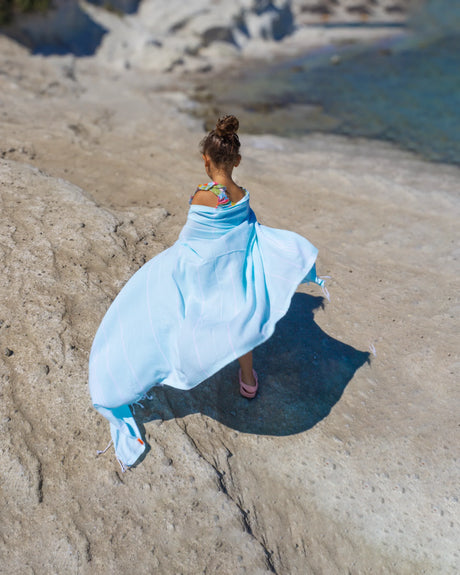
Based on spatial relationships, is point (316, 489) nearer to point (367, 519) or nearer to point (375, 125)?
point (367, 519)

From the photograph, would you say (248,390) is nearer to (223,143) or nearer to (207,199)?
(207,199)

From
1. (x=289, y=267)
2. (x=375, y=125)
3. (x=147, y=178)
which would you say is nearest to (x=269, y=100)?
(x=375, y=125)

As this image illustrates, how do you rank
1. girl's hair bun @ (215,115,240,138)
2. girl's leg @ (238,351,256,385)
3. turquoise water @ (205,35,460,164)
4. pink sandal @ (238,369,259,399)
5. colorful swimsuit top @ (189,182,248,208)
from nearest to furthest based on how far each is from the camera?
girl's hair bun @ (215,115,240,138)
colorful swimsuit top @ (189,182,248,208)
girl's leg @ (238,351,256,385)
pink sandal @ (238,369,259,399)
turquoise water @ (205,35,460,164)

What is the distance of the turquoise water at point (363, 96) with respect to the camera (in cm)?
955

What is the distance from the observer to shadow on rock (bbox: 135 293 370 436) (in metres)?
3.52

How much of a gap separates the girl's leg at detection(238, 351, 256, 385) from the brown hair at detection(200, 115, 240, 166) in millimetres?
1323

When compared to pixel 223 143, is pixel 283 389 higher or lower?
lower

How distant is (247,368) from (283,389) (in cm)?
48

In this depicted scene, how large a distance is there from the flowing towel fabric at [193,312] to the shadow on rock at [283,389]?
1.56ft

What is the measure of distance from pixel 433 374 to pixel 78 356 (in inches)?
110

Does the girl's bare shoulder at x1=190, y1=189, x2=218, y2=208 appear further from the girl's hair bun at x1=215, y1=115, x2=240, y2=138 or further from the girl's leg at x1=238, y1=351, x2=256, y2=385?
the girl's leg at x1=238, y1=351, x2=256, y2=385

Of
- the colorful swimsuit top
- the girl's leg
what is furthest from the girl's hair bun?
the girl's leg

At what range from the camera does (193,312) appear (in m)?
2.94

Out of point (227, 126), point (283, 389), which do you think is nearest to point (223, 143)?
point (227, 126)
